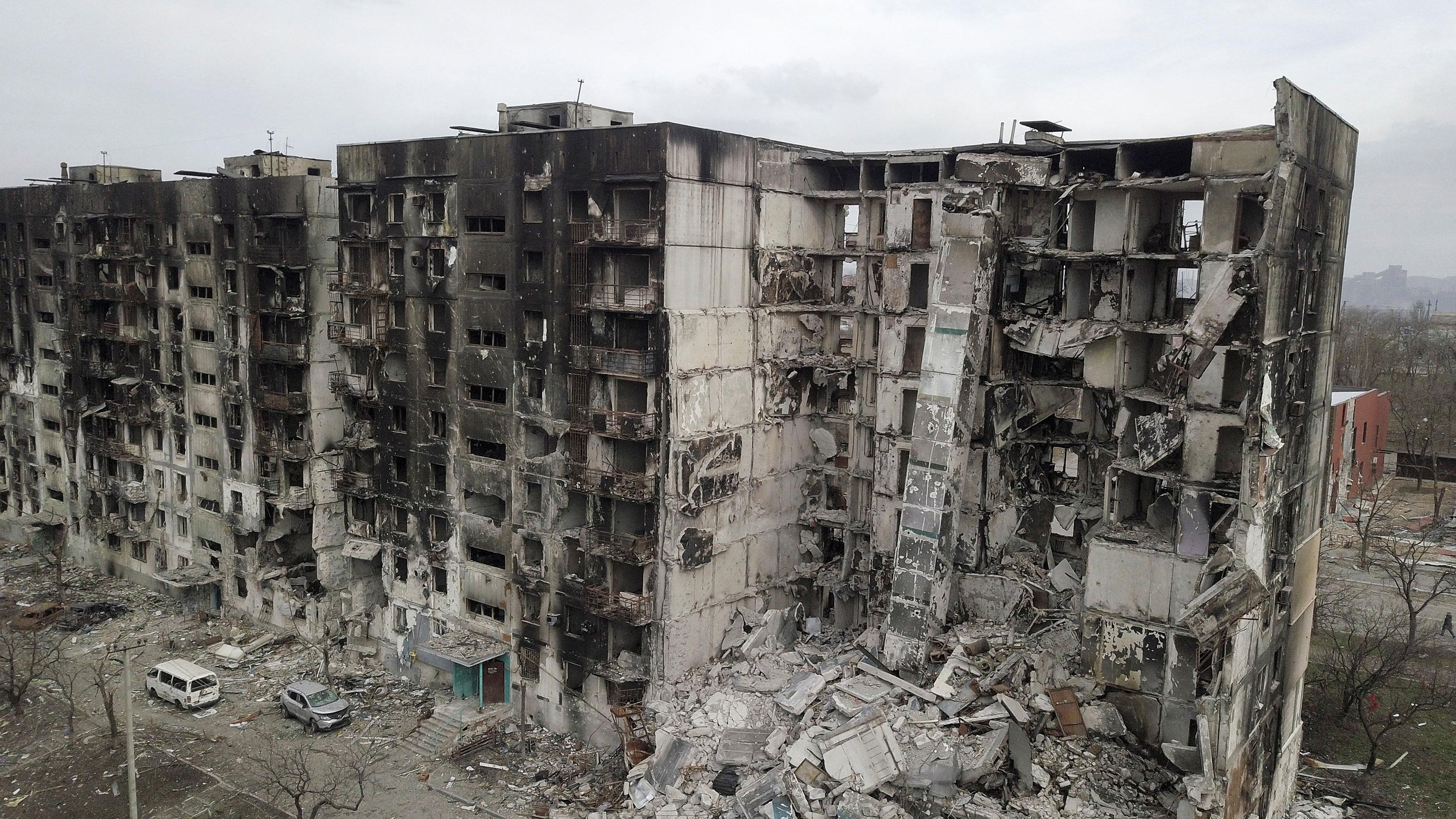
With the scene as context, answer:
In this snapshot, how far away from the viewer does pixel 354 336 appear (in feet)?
148

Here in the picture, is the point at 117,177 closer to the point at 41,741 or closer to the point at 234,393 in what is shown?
the point at 234,393

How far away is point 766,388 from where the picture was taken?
40.8 metres

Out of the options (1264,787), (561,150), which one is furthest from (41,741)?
(1264,787)

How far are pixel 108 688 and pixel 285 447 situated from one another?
13.0 metres

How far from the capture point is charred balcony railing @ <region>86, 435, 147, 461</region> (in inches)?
2254

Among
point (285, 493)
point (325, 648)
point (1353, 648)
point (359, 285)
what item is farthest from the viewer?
point (285, 493)

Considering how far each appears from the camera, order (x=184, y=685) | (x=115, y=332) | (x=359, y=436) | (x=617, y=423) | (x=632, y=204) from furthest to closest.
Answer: (x=115, y=332) < (x=359, y=436) < (x=184, y=685) < (x=632, y=204) < (x=617, y=423)

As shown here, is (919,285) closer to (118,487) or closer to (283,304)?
(283,304)

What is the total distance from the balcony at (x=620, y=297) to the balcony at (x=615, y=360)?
1.52 metres

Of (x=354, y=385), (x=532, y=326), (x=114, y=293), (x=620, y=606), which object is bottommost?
(x=620, y=606)

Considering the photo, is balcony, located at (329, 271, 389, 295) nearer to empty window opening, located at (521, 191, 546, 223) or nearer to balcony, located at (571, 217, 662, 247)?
empty window opening, located at (521, 191, 546, 223)

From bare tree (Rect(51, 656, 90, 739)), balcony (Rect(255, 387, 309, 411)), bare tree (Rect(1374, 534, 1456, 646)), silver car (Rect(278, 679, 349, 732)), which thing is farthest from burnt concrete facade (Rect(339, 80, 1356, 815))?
bare tree (Rect(1374, 534, 1456, 646))

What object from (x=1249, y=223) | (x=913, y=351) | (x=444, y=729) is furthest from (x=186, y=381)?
(x=1249, y=223)

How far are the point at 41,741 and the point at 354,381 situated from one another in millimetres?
18987
